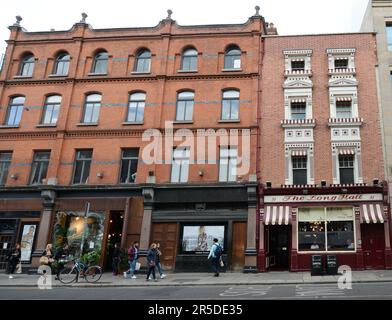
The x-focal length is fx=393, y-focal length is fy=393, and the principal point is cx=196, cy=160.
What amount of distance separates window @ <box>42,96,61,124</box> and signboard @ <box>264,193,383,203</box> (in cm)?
1490

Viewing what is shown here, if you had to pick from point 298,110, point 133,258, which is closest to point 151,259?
point 133,258

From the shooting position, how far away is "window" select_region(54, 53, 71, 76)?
89.8 feet

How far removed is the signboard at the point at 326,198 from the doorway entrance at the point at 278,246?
1.60 m

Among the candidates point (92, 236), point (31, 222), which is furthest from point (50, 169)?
point (92, 236)

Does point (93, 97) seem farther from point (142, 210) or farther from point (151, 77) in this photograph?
point (142, 210)

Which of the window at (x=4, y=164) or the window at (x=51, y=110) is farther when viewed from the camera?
the window at (x=51, y=110)

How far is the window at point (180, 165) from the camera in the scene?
23547mm

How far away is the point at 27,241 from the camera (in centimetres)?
2362

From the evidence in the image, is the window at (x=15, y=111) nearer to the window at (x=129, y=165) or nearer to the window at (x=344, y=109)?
the window at (x=129, y=165)

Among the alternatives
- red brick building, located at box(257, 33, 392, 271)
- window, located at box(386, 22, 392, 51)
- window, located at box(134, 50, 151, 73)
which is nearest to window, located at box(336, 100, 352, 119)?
red brick building, located at box(257, 33, 392, 271)

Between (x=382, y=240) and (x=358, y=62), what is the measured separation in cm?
1070

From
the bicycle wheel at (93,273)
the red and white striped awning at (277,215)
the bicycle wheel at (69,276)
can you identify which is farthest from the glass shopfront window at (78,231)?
the red and white striped awning at (277,215)

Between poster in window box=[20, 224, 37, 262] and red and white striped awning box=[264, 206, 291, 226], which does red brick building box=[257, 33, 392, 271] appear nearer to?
red and white striped awning box=[264, 206, 291, 226]

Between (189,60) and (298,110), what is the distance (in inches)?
315
